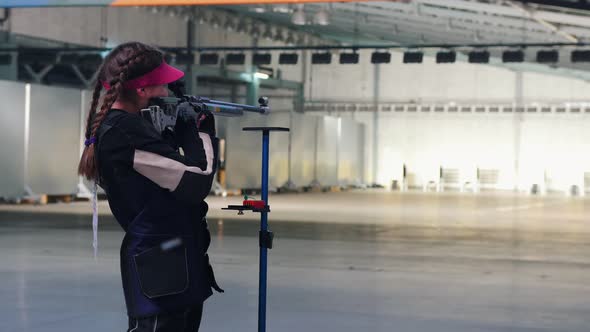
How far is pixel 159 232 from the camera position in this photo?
3240 mm

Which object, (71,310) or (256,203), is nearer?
(256,203)

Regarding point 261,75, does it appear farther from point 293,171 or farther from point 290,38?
point 293,171

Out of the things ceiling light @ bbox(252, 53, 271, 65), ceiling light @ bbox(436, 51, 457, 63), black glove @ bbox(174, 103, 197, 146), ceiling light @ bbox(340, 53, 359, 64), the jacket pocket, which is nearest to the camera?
the jacket pocket

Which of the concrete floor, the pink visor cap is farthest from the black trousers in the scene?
the concrete floor

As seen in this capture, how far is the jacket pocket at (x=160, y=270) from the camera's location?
10.6ft

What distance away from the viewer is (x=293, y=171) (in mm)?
37438

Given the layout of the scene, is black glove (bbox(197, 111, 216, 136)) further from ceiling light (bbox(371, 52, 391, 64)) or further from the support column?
the support column

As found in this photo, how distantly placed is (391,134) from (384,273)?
124 ft

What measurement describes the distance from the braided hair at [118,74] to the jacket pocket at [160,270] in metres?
0.32

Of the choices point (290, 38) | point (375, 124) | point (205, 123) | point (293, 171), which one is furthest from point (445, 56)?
point (205, 123)

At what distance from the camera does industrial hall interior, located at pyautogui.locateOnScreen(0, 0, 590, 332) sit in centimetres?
333

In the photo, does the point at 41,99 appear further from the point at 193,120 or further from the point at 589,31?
the point at 193,120

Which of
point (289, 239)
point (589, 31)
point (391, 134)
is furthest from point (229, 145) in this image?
point (289, 239)

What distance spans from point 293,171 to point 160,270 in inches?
1347
